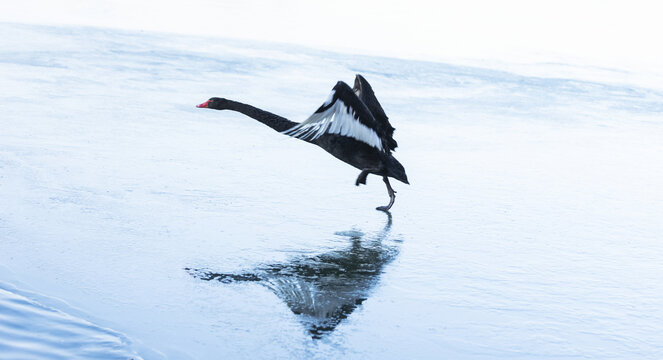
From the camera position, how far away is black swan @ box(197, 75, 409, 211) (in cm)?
553

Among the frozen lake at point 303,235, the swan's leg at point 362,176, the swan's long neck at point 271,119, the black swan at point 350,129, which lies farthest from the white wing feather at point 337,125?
the frozen lake at point 303,235

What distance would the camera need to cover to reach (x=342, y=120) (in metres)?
5.57

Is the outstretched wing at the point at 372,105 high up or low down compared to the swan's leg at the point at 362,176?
up

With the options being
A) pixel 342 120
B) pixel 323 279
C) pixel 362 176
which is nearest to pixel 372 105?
pixel 362 176

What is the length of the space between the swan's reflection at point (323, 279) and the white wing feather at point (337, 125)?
948 mm

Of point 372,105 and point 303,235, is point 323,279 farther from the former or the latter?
point 372,105

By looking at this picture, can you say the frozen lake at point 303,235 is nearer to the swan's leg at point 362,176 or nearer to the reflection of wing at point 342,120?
the swan's leg at point 362,176

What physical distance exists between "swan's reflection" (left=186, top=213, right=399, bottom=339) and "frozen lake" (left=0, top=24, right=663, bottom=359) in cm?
2

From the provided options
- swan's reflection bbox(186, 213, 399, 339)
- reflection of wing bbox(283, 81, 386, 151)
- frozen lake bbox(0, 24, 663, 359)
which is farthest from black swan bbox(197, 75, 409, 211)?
swan's reflection bbox(186, 213, 399, 339)

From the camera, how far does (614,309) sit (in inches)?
166

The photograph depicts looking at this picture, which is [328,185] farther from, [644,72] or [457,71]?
[644,72]

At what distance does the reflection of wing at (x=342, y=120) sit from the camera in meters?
5.47

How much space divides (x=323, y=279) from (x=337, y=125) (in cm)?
155

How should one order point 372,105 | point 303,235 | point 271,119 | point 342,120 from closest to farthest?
1. point 303,235
2. point 342,120
3. point 271,119
4. point 372,105
